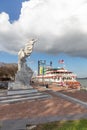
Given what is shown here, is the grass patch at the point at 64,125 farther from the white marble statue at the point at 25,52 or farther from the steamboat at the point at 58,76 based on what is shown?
the steamboat at the point at 58,76

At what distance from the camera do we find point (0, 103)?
811 inches

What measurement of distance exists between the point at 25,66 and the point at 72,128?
15475mm

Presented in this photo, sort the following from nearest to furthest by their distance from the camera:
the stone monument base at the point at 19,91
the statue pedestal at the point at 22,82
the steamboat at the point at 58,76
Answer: the stone monument base at the point at 19,91 < the statue pedestal at the point at 22,82 < the steamboat at the point at 58,76

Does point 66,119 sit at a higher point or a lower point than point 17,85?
lower

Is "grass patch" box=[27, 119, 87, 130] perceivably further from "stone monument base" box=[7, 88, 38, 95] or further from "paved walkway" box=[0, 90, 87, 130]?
"stone monument base" box=[7, 88, 38, 95]

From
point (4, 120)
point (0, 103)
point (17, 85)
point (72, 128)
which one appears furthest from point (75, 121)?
point (17, 85)

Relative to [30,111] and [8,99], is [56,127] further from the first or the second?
[8,99]

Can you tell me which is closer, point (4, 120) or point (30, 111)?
point (4, 120)

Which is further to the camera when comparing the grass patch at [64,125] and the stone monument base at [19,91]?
the stone monument base at [19,91]

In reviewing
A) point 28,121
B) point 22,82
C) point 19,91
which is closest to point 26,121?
point 28,121

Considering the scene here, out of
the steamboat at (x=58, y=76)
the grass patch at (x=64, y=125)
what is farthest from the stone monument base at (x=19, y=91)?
the steamboat at (x=58, y=76)

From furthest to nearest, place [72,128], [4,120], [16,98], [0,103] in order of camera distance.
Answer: [16,98], [0,103], [4,120], [72,128]

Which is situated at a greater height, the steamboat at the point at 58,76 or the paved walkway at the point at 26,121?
the steamboat at the point at 58,76

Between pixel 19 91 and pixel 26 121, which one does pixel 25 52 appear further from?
pixel 26 121
